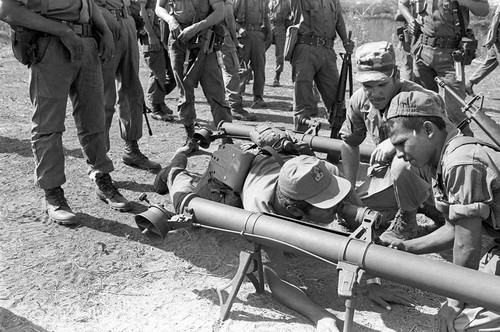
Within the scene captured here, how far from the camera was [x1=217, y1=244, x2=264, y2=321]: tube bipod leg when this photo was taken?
137 inches

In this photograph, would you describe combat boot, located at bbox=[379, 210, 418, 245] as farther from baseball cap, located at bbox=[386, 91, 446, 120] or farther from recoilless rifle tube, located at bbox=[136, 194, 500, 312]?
baseball cap, located at bbox=[386, 91, 446, 120]

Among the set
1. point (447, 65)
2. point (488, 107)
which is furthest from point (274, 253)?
point (488, 107)

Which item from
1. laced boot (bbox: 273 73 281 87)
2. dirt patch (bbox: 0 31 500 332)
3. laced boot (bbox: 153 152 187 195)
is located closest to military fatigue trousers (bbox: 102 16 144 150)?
dirt patch (bbox: 0 31 500 332)

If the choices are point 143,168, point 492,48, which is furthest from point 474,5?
point 143,168

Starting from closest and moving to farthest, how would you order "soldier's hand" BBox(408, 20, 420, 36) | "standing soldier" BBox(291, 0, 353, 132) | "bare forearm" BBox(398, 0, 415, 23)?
1. "standing soldier" BBox(291, 0, 353, 132)
2. "soldier's hand" BBox(408, 20, 420, 36)
3. "bare forearm" BBox(398, 0, 415, 23)

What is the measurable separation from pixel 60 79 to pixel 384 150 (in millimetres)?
2592

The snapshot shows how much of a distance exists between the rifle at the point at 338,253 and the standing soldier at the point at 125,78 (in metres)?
2.09

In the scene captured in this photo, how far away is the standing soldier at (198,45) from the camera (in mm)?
6527

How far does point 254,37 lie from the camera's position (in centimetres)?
988

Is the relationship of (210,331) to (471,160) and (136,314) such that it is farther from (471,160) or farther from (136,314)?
(471,160)

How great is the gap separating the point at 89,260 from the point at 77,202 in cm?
110

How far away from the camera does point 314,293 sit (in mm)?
3857

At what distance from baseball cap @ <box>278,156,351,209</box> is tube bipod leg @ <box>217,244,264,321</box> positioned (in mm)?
419

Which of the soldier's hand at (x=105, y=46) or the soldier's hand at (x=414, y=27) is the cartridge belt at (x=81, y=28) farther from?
the soldier's hand at (x=414, y=27)
